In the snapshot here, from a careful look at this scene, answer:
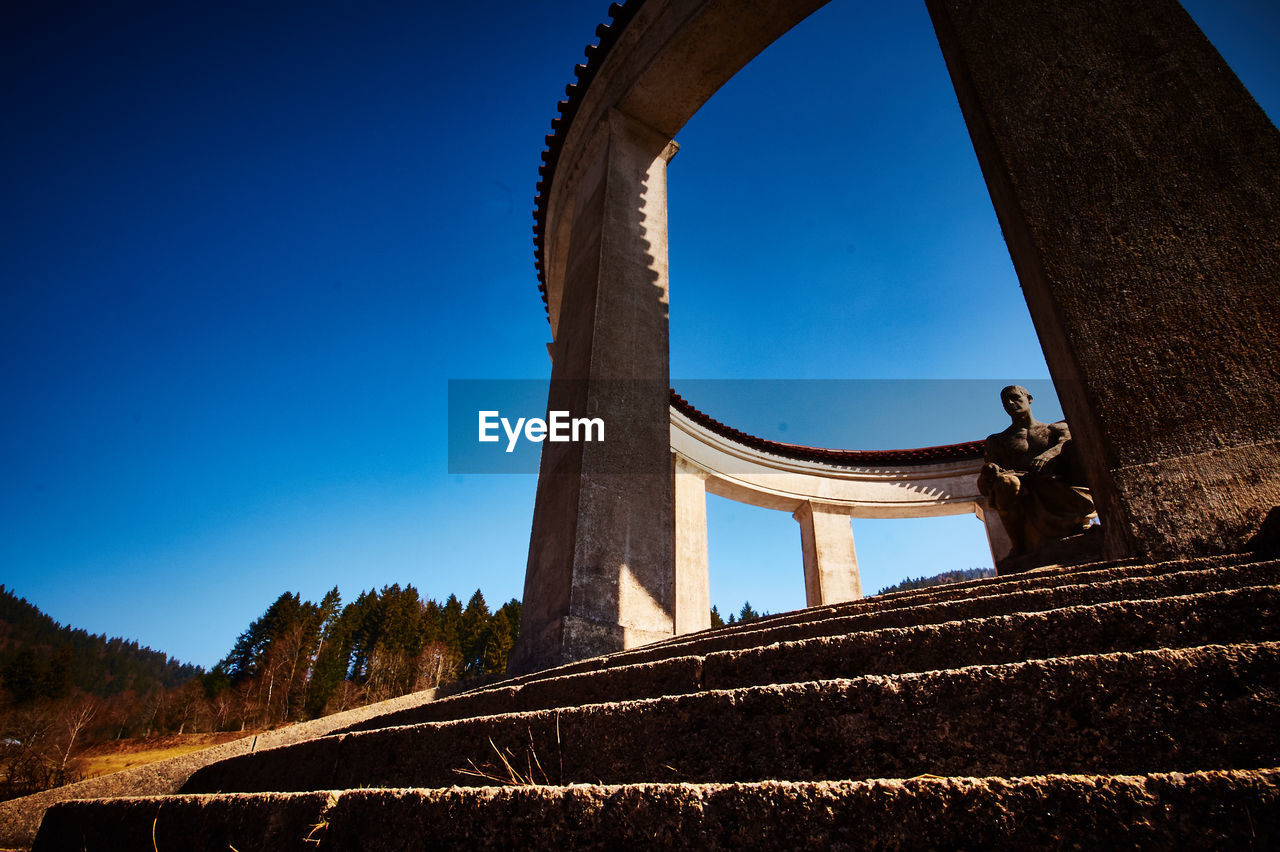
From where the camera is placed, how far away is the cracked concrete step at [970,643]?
1.57 metres

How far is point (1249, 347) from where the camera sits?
3.11m

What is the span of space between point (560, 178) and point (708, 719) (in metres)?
11.0

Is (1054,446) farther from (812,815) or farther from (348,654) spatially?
(348,654)

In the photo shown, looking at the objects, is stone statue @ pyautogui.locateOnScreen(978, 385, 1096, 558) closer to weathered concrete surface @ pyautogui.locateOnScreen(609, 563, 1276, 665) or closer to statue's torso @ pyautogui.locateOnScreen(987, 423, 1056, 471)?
statue's torso @ pyautogui.locateOnScreen(987, 423, 1056, 471)

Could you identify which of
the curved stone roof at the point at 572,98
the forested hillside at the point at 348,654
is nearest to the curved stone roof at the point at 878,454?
the curved stone roof at the point at 572,98

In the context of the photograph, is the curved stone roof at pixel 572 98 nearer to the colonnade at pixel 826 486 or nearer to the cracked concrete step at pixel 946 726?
the colonnade at pixel 826 486

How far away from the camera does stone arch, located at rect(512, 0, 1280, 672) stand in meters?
3.05

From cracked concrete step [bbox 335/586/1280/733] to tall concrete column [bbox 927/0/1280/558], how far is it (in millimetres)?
1737

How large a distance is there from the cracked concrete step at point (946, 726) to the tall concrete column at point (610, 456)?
3.37 meters

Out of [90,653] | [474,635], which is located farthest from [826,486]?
[90,653]

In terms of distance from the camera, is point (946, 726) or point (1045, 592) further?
point (1045, 592)

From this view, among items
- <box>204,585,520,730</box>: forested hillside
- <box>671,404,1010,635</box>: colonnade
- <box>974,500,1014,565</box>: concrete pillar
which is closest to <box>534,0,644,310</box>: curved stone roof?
<box>671,404,1010,635</box>: colonnade

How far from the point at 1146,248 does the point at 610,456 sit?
4796 mm

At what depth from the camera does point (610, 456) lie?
6477 mm
